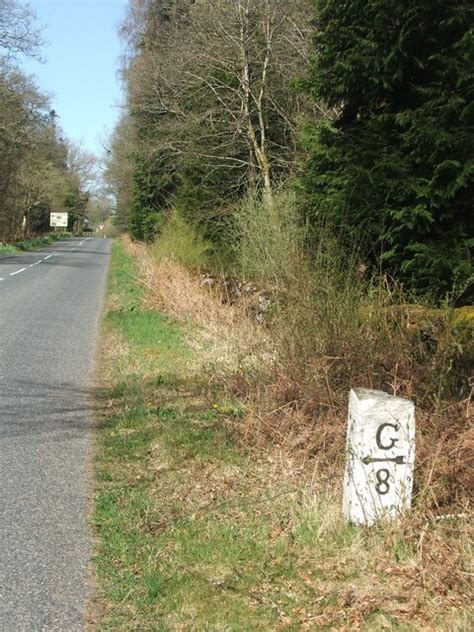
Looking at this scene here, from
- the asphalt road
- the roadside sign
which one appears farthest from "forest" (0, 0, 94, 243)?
the asphalt road

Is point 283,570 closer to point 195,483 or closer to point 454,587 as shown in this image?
point 454,587

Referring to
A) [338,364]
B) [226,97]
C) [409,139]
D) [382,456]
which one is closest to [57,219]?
[226,97]

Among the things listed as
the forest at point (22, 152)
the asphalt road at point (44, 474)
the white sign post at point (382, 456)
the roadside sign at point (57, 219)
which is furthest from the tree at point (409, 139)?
the roadside sign at point (57, 219)

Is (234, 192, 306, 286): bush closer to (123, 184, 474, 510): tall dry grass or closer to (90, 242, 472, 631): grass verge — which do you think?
(123, 184, 474, 510): tall dry grass

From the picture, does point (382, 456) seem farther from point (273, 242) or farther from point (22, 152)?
point (22, 152)

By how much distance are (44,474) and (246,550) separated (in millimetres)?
2023

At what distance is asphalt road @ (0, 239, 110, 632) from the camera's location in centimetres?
333

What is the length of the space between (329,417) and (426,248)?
313cm

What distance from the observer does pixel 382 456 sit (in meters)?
3.73

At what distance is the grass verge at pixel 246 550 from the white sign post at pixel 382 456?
12 cm

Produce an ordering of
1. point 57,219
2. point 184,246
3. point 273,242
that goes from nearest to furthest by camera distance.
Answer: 1. point 273,242
2. point 184,246
3. point 57,219

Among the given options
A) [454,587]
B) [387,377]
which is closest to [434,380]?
[387,377]

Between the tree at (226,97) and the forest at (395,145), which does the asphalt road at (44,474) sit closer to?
the forest at (395,145)

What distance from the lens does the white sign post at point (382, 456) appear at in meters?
3.72
